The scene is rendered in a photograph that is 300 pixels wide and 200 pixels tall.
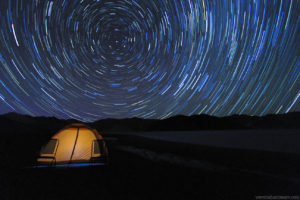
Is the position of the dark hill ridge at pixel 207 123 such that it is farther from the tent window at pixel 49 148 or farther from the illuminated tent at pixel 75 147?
the tent window at pixel 49 148

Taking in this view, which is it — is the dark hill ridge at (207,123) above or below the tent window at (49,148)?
above

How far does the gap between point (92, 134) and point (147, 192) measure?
16.6 ft

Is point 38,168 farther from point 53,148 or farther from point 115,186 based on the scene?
point 115,186

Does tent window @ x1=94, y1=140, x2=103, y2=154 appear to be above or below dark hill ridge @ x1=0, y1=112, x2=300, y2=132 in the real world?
below

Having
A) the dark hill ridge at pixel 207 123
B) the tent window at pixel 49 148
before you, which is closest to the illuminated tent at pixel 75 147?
the tent window at pixel 49 148

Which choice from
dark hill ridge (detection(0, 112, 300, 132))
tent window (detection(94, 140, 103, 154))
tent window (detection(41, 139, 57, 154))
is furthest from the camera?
dark hill ridge (detection(0, 112, 300, 132))

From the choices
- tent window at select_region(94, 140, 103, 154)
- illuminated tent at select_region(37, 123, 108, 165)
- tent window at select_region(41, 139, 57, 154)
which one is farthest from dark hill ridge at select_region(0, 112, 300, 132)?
tent window at select_region(94, 140, 103, 154)

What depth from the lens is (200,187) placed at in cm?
664

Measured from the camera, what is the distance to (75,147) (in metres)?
9.87

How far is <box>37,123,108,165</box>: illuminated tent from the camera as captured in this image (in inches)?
369

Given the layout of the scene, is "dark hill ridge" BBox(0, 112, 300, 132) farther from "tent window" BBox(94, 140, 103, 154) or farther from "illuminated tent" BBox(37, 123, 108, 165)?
"tent window" BBox(94, 140, 103, 154)

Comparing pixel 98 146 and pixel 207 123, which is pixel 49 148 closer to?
pixel 98 146

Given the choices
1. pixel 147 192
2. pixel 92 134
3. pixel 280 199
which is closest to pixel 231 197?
pixel 280 199

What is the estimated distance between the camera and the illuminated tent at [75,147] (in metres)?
9.37
